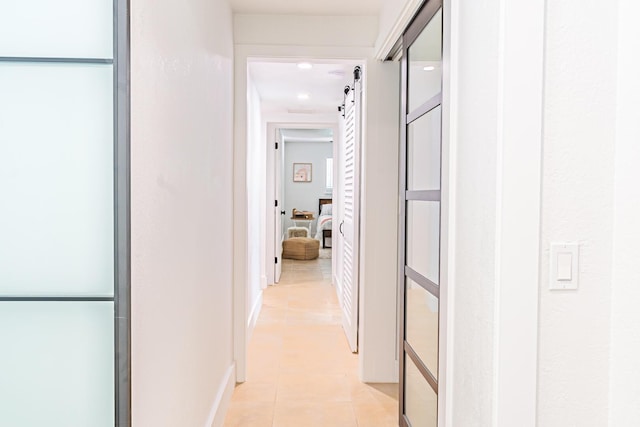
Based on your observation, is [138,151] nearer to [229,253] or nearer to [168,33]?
[168,33]

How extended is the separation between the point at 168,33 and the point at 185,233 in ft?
2.31

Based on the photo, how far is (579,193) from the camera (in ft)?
4.07

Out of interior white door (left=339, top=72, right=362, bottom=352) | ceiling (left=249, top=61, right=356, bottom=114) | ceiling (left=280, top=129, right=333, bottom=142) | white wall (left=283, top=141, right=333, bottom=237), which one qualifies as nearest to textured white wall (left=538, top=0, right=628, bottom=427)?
ceiling (left=249, top=61, right=356, bottom=114)

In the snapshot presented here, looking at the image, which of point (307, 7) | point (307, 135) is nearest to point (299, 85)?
point (307, 7)

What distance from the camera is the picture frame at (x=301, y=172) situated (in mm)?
11898

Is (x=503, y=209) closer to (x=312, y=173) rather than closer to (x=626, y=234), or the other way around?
(x=626, y=234)

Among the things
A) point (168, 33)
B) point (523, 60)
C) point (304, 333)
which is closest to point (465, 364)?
point (523, 60)

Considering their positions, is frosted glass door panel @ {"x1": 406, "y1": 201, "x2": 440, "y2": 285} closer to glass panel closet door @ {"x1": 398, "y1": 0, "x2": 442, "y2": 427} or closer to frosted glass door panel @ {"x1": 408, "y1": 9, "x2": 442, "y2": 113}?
glass panel closet door @ {"x1": 398, "y1": 0, "x2": 442, "y2": 427}

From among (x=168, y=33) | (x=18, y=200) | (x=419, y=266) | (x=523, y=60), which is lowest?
(x=419, y=266)

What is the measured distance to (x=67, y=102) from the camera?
1.17 m

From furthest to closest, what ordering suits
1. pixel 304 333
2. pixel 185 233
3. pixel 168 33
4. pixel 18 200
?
pixel 304 333 < pixel 185 233 < pixel 168 33 < pixel 18 200

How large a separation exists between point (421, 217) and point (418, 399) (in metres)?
0.89

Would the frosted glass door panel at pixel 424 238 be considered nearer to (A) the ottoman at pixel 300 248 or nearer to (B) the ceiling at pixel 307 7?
(B) the ceiling at pixel 307 7

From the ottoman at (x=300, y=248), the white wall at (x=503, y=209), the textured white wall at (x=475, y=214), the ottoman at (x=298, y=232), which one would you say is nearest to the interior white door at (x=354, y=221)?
the textured white wall at (x=475, y=214)
